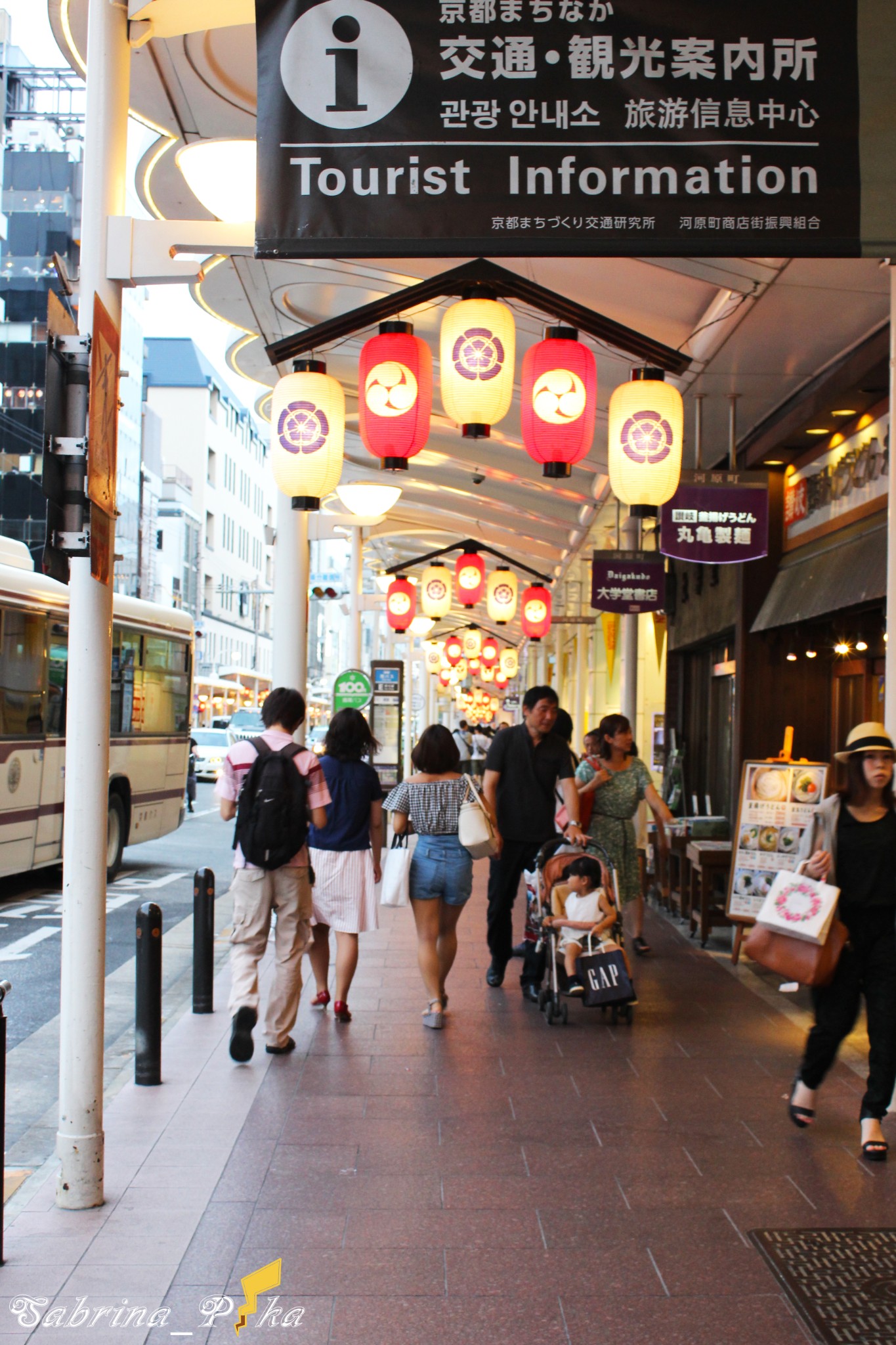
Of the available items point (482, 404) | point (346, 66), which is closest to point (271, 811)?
point (482, 404)

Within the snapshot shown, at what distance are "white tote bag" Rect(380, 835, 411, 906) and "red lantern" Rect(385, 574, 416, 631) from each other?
13.2 metres

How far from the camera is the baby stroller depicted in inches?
302

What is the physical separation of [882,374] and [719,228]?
4224 millimetres

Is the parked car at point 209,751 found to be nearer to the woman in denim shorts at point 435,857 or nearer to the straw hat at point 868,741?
the woman in denim shorts at point 435,857

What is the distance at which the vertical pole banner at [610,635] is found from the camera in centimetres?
1861

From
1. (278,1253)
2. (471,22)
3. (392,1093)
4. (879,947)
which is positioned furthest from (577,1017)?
(471,22)

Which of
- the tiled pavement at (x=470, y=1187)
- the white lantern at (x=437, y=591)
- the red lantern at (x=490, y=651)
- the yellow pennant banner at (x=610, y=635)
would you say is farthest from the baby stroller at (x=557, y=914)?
the red lantern at (x=490, y=651)

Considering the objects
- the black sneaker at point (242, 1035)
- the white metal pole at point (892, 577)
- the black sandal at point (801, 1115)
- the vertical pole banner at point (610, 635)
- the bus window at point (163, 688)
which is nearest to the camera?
the black sandal at point (801, 1115)

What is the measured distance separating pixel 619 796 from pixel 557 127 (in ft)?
19.2

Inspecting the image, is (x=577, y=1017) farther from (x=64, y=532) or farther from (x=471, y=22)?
(x=471, y=22)

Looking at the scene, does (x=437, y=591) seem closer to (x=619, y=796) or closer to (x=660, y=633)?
(x=660, y=633)

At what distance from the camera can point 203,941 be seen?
25.2 ft

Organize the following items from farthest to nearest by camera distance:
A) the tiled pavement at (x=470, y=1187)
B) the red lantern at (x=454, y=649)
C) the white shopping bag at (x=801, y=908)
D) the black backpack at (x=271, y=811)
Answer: the red lantern at (x=454, y=649)
the black backpack at (x=271, y=811)
the white shopping bag at (x=801, y=908)
the tiled pavement at (x=470, y=1187)

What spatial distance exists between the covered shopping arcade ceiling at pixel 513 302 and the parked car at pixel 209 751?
902 inches
